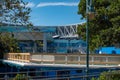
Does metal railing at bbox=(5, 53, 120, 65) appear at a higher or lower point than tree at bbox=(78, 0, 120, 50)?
lower

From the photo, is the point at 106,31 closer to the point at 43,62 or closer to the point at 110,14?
the point at 110,14

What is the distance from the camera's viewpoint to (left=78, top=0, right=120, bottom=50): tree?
116 ft

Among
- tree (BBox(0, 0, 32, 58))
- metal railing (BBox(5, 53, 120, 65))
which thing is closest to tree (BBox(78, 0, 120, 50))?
metal railing (BBox(5, 53, 120, 65))

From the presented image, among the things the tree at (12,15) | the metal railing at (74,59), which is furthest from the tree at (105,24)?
the tree at (12,15)

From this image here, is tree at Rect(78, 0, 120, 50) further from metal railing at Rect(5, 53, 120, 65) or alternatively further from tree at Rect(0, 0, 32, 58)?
tree at Rect(0, 0, 32, 58)

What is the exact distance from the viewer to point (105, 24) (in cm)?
→ 3722

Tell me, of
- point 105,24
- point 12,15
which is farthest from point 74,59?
point 12,15

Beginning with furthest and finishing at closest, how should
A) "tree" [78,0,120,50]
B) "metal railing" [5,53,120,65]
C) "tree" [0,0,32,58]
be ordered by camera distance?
"metal railing" [5,53,120,65] < "tree" [78,0,120,50] < "tree" [0,0,32,58]

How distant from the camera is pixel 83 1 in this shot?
3866 centimetres

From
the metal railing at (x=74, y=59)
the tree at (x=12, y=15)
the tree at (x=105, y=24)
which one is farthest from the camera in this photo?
the metal railing at (x=74, y=59)

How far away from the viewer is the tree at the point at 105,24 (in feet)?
116

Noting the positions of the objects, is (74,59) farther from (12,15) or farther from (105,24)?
(12,15)

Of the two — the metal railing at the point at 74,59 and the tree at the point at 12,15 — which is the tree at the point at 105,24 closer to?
the metal railing at the point at 74,59

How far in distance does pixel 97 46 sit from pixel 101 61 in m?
1.55
